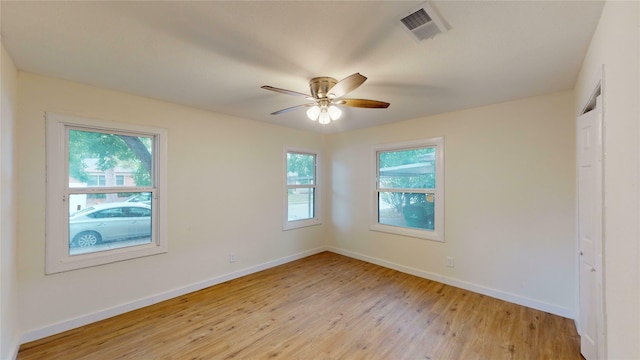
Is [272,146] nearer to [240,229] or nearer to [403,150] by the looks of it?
[240,229]

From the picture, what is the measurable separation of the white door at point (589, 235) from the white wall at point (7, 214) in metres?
4.21

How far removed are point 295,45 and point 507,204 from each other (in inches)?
121

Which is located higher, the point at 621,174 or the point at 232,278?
the point at 621,174

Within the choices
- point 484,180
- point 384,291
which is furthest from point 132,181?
point 484,180

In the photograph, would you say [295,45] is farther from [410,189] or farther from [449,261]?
[449,261]

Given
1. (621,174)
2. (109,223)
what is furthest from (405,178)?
(109,223)

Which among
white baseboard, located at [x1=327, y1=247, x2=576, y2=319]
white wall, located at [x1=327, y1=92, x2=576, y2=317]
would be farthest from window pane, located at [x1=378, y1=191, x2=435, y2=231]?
white baseboard, located at [x1=327, y1=247, x2=576, y2=319]

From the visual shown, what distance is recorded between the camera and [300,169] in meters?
4.89

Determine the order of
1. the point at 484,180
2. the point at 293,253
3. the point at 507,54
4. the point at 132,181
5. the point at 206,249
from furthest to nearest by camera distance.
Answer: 1. the point at 293,253
2. the point at 206,249
3. the point at 484,180
4. the point at 132,181
5. the point at 507,54

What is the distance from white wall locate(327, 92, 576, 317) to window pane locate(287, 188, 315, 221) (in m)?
1.73

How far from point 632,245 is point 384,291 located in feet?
8.81

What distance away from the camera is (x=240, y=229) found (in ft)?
12.7

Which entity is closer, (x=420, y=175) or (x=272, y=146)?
(x=420, y=175)

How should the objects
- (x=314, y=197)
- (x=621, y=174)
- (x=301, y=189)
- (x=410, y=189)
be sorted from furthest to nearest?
(x=314, y=197), (x=301, y=189), (x=410, y=189), (x=621, y=174)
